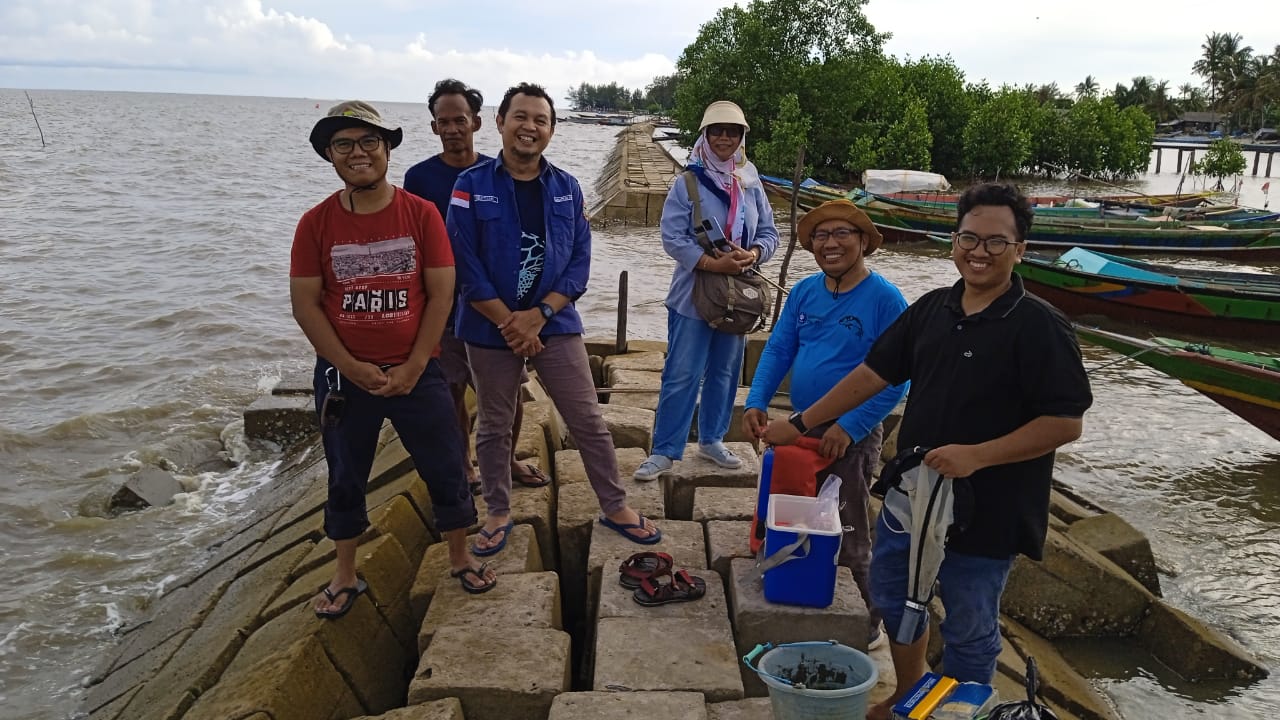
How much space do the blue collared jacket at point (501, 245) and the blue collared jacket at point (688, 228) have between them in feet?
2.09

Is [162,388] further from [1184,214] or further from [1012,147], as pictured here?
[1012,147]

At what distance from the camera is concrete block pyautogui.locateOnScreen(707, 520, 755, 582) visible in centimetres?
355

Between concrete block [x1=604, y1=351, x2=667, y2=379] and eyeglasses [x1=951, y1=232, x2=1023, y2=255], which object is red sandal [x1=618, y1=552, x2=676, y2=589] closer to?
eyeglasses [x1=951, y1=232, x2=1023, y2=255]

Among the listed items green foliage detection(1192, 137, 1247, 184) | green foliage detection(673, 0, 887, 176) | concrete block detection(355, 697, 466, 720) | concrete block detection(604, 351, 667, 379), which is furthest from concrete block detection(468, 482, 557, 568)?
green foliage detection(1192, 137, 1247, 184)

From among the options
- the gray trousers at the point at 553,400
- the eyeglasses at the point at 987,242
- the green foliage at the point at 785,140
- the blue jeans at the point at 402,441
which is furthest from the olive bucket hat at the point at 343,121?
the green foliage at the point at 785,140

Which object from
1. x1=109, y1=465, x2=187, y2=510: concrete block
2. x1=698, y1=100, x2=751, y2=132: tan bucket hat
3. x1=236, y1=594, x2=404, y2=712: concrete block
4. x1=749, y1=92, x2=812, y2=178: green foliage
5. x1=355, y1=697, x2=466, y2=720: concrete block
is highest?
x1=749, y1=92, x2=812, y2=178: green foliage

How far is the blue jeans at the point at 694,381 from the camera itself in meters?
4.23

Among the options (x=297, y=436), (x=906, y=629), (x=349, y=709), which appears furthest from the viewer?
(x=297, y=436)

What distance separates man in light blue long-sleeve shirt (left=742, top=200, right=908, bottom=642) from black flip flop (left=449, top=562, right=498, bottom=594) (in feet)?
4.21

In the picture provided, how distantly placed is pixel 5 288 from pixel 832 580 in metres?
15.7

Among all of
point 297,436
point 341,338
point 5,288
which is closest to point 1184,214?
point 297,436

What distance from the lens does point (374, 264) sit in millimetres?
3078

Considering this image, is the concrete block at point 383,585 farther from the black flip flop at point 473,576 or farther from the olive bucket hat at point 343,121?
the olive bucket hat at point 343,121

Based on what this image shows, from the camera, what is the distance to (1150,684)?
466 centimetres
